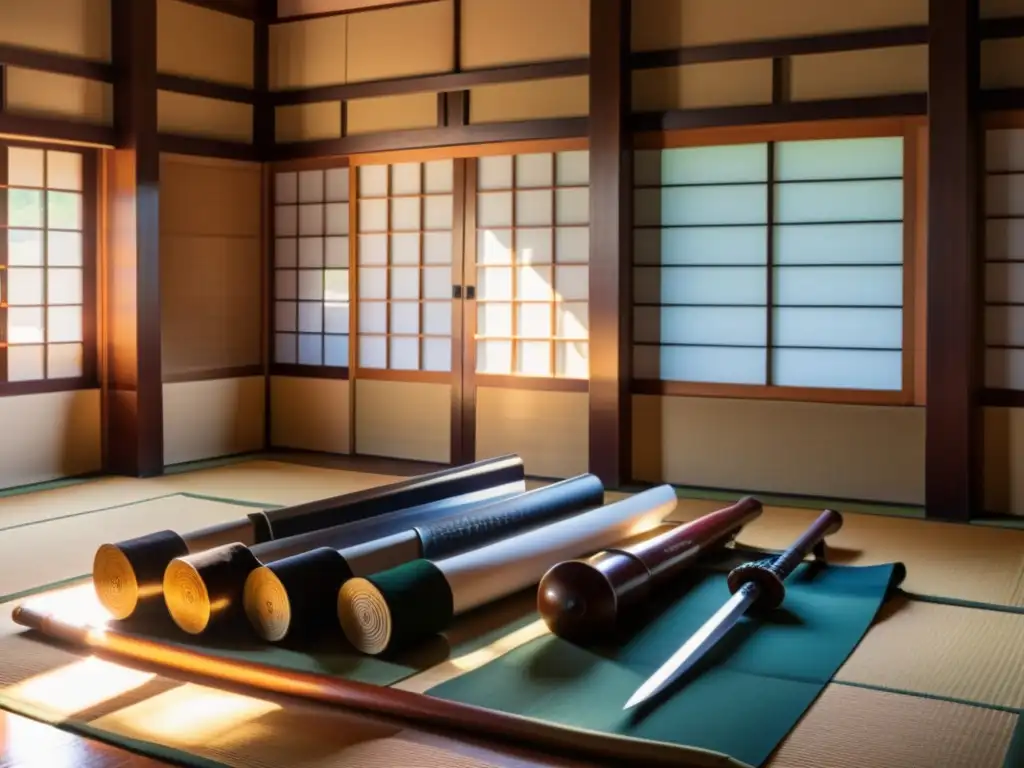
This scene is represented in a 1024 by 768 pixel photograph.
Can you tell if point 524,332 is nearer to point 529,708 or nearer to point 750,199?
point 750,199

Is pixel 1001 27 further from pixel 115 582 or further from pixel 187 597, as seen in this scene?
pixel 115 582

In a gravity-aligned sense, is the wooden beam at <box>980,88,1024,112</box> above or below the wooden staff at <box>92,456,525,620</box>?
above

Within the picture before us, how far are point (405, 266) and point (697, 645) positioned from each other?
447cm

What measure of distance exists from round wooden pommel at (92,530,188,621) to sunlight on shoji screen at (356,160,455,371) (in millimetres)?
3538

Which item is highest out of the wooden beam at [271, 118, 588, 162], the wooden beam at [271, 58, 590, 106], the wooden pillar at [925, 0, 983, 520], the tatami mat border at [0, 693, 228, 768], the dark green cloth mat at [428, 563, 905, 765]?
the wooden beam at [271, 58, 590, 106]

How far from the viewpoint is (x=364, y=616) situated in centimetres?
351

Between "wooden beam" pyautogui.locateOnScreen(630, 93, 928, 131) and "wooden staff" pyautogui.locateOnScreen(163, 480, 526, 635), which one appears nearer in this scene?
"wooden staff" pyautogui.locateOnScreen(163, 480, 526, 635)

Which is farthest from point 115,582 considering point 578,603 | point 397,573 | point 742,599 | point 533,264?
point 533,264

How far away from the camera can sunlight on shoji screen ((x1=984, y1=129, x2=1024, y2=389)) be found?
5.60m

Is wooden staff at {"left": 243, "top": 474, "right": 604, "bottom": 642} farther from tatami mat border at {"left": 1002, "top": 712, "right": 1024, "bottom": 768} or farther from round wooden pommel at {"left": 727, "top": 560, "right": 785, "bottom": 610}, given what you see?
tatami mat border at {"left": 1002, "top": 712, "right": 1024, "bottom": 768}

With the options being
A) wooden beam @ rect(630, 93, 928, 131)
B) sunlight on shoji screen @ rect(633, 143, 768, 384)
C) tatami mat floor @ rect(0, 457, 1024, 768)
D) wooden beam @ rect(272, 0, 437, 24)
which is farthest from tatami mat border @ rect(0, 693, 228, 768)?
A: wooden beam @ rect(272, 0, 437, 24)

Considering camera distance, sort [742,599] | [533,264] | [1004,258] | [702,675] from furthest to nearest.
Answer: [533,264], [1004,258], [742,599], [702,675]

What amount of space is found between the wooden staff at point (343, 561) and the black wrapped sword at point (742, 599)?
38.3 inches

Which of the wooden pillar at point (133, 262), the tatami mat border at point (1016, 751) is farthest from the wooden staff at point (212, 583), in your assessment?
the wooden pillar at point (133, 262)
